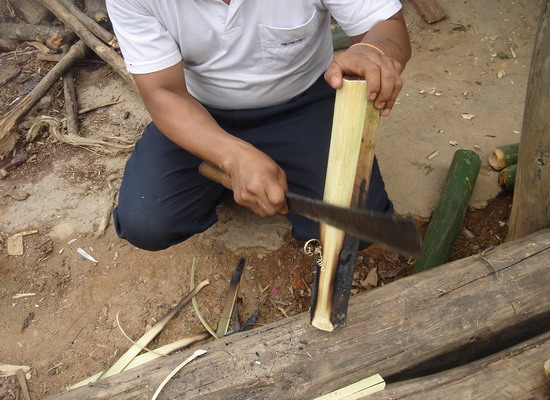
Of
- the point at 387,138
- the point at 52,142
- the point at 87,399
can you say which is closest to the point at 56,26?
the point at 52,142

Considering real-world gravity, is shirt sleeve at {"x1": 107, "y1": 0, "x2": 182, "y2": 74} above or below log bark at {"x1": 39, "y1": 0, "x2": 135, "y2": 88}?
above

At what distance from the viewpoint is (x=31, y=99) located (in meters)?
3.61

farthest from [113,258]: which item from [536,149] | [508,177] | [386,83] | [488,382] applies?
[508,177]

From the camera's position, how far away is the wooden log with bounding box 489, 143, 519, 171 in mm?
2854

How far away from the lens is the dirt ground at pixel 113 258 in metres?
2.35

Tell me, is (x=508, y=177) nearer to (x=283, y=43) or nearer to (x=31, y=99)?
(x=283, y=43)

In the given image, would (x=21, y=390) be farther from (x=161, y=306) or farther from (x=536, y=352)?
(x=536, y=352)

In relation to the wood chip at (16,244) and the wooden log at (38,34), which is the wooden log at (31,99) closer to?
the wooden log at (38,34)

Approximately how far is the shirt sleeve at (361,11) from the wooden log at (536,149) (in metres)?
0.55

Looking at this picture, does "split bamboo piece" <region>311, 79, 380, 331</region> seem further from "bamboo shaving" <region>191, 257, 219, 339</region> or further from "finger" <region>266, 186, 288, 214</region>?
"bamboo shaving" <region>191, 257, 219, 339</region>

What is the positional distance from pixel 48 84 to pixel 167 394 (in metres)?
3.01

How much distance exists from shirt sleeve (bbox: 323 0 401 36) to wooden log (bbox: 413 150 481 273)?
3.45 feet

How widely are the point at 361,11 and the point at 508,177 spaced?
1.36 m

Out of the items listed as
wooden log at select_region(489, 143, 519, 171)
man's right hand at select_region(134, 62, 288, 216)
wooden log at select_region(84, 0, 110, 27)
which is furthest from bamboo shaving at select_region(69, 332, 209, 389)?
wooden log at select_region(84, 0, 110, 27)
